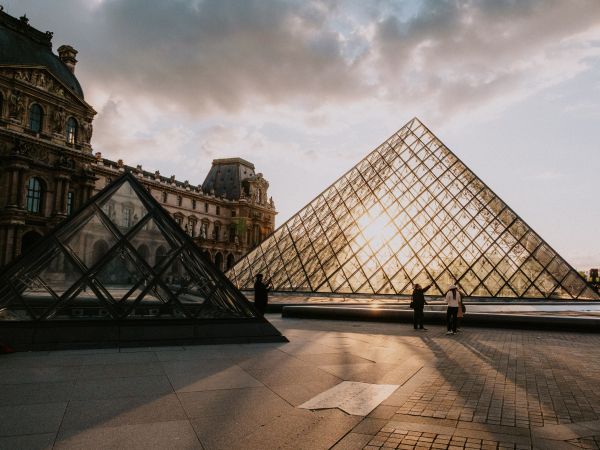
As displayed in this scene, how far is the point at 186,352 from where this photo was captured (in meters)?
6.59

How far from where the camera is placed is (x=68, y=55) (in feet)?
146

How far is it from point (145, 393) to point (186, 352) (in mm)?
2379

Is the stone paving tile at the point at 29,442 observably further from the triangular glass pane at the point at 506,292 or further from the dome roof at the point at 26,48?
the dome roof at the point at 26,48

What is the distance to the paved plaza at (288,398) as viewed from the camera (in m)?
3.15

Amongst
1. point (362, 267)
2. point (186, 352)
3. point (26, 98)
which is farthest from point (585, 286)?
point (26, 98)

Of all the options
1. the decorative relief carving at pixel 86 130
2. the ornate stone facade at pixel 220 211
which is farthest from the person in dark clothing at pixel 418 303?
the ornate stone facade at pixel 220 211

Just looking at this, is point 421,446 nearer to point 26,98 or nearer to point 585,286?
point 585,286

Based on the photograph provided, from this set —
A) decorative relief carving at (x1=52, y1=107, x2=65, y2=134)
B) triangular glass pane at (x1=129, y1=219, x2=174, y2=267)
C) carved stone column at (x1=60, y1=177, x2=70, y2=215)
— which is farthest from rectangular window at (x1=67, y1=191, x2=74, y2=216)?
triangular glass pane at (x1=129, y1=219, x2=174, y2=267)

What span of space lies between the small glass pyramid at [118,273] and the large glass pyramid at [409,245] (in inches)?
502

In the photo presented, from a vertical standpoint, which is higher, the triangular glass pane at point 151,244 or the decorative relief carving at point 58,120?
the decorative relief carving at point 58,120

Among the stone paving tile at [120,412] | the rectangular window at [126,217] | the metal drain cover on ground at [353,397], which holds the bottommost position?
the metal drain cover on ground at [353,397]

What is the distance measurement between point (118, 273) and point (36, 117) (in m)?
35.1

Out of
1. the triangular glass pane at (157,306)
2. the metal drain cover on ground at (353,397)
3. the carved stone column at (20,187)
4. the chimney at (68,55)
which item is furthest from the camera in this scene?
the chimney at (68,55)

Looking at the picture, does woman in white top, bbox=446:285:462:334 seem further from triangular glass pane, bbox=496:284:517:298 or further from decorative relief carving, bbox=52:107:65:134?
decorative relief carving, bbox=52:107:65:134
